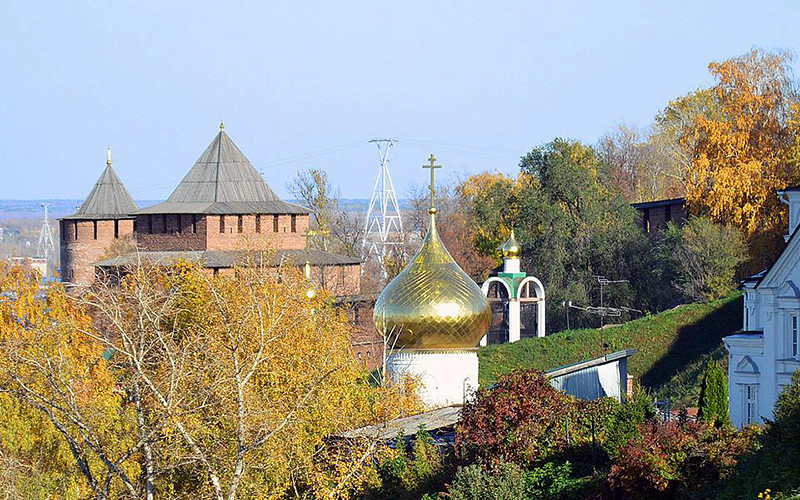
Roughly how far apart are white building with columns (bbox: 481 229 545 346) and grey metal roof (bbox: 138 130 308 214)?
334 inches

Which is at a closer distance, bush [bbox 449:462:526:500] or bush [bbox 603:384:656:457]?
bush [bbox 449:462:526:500]

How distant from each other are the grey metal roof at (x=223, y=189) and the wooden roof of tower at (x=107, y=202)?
149 centimetres

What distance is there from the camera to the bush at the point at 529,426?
17016 mm

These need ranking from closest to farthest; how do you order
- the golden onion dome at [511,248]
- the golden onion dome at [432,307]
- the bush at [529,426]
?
1. the bush at [529,426]
2. the golden onion dome at [432,307]
3. the golden onion dome at [511,248]

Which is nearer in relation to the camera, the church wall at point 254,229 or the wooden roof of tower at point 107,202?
the church wall at point 254,229

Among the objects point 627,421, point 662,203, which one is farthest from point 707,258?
point 627,421

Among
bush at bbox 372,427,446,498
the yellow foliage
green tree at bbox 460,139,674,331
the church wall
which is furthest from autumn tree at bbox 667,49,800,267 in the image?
bush at bbox 372,427,446,498

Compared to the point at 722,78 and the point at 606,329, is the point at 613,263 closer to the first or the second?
the point at 722,78

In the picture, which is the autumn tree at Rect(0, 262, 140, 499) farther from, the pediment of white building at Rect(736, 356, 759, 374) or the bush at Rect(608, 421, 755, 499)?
the pediment of white building at Rect(736, 356, 759, 374)

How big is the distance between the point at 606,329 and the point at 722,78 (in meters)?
10.9

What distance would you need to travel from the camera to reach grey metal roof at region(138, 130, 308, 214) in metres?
49.1

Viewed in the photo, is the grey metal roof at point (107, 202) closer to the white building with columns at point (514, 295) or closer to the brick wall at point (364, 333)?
the brick wall at point (364, 333)

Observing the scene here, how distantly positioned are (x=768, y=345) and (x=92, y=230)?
1359 inches

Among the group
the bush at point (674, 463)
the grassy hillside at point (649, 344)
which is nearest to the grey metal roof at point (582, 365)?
the bush at point (674, 463)
